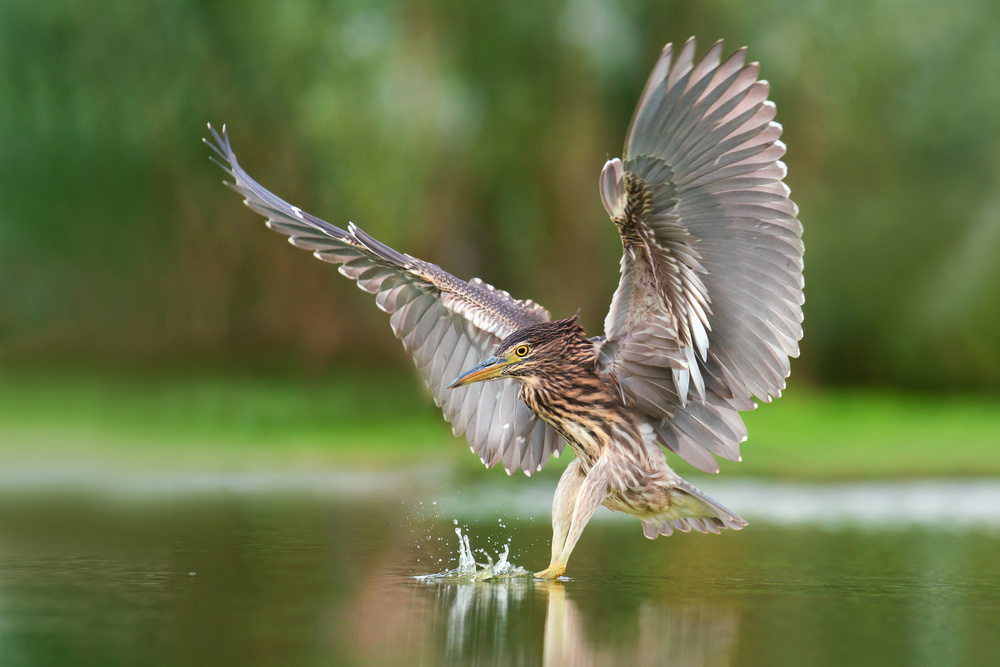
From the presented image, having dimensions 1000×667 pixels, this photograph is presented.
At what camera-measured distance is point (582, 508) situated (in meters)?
5.82

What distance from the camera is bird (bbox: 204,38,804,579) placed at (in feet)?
17.2

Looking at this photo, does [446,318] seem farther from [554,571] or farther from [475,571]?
[554,571]

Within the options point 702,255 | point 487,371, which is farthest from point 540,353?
point 702,255

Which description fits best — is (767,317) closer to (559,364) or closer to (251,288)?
(559,364)

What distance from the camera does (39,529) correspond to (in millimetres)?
7746

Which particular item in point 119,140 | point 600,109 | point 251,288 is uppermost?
point 600,109

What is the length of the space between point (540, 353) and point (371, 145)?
6.61 m

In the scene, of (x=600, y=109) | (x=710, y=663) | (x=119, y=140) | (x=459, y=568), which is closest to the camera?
(x=710, y=663)

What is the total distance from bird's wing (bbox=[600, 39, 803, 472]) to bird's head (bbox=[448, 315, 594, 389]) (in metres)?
0.18

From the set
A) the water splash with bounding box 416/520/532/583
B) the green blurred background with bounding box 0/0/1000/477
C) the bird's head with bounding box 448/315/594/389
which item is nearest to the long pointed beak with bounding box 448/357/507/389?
the bird's head with bounding box 448/315/594/389

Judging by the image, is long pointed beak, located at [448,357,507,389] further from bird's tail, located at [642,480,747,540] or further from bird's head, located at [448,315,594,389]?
bird's tail, located at [642,480,747,540]

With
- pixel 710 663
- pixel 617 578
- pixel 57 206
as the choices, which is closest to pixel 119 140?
pixel 57 206

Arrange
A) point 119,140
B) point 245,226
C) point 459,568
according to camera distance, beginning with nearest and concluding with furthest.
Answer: point 459,568 < point 119,140 < point 245,226

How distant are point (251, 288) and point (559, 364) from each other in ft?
25.5
